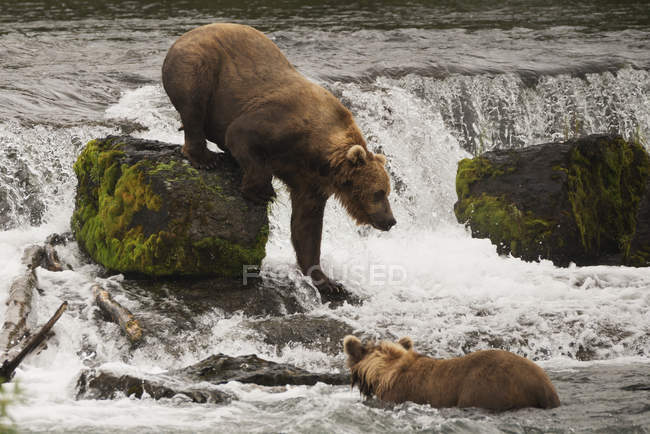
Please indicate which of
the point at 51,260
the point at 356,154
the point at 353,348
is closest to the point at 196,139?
the point at 356,154

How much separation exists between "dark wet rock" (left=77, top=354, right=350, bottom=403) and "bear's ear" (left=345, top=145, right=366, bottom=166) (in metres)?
2.15

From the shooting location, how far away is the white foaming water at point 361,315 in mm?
6449

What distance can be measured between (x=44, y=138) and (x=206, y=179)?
3.68 m

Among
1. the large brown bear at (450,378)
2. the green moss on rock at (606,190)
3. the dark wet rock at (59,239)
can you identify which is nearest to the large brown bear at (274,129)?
the dark wet rock at (59,239)

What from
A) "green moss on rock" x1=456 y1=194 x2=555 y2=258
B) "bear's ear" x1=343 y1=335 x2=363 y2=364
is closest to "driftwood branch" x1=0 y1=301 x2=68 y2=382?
"bear's ear" x1=343 y1=335 x2=363 y2=364

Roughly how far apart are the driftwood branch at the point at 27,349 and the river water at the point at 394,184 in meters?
0.14

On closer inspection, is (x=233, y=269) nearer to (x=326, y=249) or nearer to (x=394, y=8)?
(x=326, y=249)

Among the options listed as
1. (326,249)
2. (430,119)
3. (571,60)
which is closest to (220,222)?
(326,249)

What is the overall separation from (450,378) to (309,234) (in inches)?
138

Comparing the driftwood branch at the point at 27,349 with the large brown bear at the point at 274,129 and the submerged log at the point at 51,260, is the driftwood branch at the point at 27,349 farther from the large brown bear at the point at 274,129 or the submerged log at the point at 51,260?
the large brown bear at the point at 274,129

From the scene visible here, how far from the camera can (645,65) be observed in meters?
17.2

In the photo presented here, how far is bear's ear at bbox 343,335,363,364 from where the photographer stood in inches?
260

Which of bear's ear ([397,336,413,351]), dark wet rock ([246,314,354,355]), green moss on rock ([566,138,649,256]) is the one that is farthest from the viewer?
green moss on rock ([566,138,649,256])

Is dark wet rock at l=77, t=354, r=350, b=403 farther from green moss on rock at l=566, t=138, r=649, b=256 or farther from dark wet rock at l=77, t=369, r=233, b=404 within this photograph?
green moss on rock at l=566, t=138, r=649, b=256
